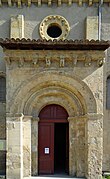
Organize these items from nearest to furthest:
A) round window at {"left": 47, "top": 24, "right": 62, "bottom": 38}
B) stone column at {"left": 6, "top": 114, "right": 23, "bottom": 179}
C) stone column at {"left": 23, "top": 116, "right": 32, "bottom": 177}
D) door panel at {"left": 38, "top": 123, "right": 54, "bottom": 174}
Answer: stone column at {"left": 6, "top": 114, "right": 23, "bottom": 179}, stone column at {"left": 23, "top": 116, "right": 32, "bottom": 177}, door panel at {"left": 38, "top": 123, "right": 54, "bottom": 174}, round window at {"left": 47, "top": 24, "right": 62, "bottom": 38}

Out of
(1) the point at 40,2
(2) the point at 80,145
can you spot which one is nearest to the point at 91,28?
(1) the point at 40,2

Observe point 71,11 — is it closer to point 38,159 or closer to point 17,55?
point 17,55

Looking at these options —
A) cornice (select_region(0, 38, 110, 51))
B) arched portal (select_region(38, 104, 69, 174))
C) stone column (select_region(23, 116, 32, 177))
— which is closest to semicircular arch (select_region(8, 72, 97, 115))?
stone column (select_region(23, 116, 32, 177))

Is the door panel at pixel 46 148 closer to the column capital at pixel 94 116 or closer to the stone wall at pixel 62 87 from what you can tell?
the stone wall at pixel 62 87

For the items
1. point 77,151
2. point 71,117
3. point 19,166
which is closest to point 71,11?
point 71,117

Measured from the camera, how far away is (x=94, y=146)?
12531 mm

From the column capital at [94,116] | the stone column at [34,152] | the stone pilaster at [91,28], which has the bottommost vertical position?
the stone column at [34,152]

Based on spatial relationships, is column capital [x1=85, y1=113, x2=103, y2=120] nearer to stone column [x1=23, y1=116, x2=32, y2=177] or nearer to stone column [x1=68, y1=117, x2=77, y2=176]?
stone column [x1=68, y1=117, x2=77, y2=176]

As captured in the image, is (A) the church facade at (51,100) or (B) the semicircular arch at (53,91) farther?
(B) the semicircular arch at (53,91)

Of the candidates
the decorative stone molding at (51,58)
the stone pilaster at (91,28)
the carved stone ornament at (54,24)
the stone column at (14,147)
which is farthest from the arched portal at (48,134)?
the stone pilaster at (91,28)

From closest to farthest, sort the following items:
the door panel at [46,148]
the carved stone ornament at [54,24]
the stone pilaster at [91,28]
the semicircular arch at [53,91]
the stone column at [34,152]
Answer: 1. the semicircular arch at [53,91]
2. the stone column at [34,152]
3. the door panel at [46,148]
4. the stone pilaster at [91,28]
5. the carved stone ornament at [54,24]

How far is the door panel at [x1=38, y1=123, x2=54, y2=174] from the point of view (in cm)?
1349

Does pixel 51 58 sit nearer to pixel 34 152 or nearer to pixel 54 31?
pixel 54 31

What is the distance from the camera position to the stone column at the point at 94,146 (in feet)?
41.0
